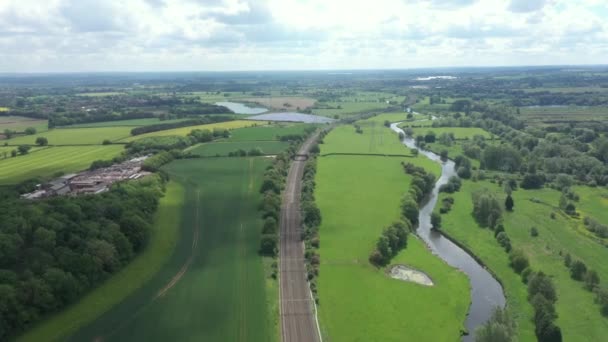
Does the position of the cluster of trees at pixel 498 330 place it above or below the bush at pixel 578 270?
above

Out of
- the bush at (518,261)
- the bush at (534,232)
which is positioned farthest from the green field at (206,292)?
the bush at (534,232)

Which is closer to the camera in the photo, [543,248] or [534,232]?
[543,248]

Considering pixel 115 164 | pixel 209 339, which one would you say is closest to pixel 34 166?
pixel 115 164

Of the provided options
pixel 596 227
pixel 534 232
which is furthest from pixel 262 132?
pixel 596 227

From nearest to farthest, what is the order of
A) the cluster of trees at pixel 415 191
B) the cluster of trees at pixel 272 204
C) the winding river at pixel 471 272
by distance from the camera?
the winding river at pixel 471 272, the cluster of trees at pixel 272 204, the cluster of trees at pixel 415 191

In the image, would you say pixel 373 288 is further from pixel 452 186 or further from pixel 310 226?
pixel 452 186

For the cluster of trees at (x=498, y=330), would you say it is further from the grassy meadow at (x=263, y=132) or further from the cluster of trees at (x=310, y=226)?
the grassy meadow at (x=263, y=132)
